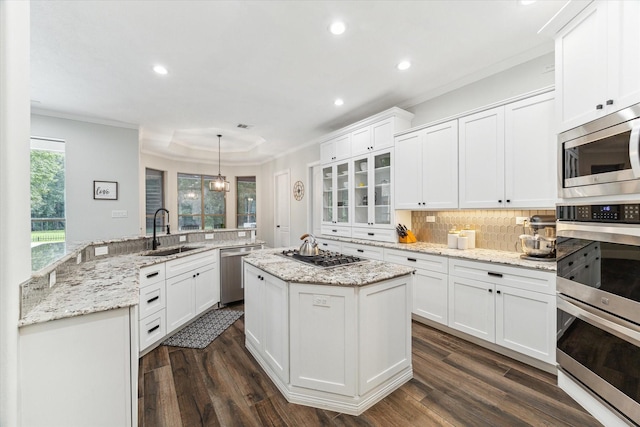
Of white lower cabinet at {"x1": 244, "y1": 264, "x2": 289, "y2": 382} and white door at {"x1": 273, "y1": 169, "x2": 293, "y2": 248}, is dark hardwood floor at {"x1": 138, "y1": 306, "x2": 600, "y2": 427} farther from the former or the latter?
white door at {"x1": 273, "y1": 169, "x2": 293, "y2": 248}

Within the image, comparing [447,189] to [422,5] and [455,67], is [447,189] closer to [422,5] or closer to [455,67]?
[455,67]

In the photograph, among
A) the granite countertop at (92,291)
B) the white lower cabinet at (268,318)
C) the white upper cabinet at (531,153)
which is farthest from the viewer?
the white upper cabinet at (531,153)

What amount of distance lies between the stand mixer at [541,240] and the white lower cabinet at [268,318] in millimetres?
2191

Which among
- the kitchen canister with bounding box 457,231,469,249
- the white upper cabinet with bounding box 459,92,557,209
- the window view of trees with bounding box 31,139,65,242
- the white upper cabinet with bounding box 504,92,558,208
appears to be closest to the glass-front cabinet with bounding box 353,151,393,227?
the kitchen canister with bounding box 457,231,469,249

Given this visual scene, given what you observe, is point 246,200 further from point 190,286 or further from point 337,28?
point 337,28

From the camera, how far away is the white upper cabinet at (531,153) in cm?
229

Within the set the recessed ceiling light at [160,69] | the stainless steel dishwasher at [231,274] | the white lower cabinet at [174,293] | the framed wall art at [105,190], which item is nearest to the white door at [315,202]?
the stainless steel dishwasher at [231,274]

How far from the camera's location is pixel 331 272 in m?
1.96

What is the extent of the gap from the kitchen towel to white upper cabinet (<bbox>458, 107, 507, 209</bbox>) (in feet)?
9.96

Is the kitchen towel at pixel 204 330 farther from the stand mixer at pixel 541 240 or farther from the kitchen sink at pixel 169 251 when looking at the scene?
the stand mixer at pixel 541 240

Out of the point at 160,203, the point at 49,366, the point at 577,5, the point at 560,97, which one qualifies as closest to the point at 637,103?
the point at 560,97

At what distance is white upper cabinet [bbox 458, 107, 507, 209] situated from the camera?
261 cm

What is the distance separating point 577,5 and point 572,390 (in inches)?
98.3

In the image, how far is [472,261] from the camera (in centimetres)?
257
